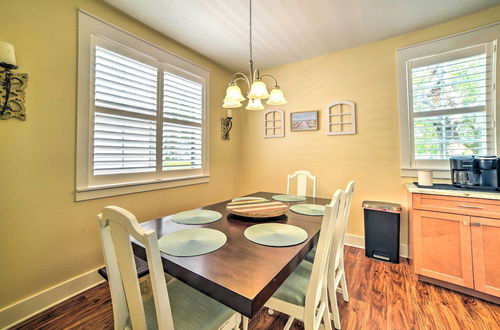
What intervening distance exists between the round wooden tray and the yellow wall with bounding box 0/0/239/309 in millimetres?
1316

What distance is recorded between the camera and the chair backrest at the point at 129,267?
694mm

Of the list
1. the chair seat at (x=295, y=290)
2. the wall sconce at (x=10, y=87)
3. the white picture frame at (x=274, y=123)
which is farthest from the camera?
the white picture frame at (x=274, y=123)

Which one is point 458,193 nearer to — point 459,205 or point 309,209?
point 459,205

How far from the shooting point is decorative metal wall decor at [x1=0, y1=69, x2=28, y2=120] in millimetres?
1414

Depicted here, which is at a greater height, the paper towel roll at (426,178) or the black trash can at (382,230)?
the paper towel roll at (426,178)

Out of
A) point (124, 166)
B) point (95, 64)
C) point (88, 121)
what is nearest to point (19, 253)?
point (124, 166)

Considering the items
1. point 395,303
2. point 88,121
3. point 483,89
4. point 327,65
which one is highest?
point 327,65

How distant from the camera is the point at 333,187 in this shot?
2.88m

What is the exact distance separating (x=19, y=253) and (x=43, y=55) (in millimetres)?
1526

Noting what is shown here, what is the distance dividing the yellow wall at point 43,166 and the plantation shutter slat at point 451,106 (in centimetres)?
343

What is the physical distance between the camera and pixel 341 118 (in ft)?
9.20

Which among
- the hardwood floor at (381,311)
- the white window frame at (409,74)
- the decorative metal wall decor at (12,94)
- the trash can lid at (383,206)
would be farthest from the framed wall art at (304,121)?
the decorative metal wall decor at (12,94)

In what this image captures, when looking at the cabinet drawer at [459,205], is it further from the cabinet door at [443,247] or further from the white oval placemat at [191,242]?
the white oval placemat at [191,242]

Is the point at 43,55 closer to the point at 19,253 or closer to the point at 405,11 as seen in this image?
the point at 19,253
